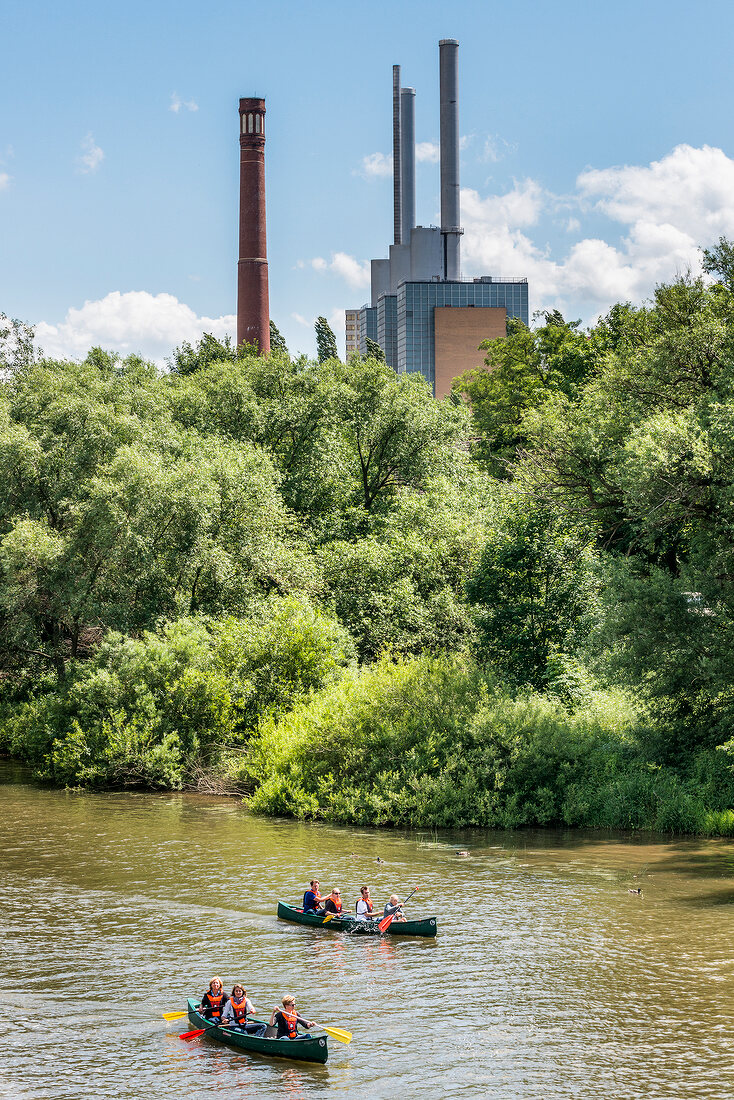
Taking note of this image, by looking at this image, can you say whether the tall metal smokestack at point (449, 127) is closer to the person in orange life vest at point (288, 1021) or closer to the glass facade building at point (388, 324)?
the glass facade building at point (388, 324)

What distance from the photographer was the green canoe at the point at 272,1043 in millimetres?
15398

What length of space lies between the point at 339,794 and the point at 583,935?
11020mm

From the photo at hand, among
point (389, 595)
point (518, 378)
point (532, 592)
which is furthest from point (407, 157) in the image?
point (532, 592)

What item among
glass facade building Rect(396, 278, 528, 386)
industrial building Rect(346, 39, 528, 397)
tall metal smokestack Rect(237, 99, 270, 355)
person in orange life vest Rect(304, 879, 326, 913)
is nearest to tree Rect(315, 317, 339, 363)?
industrial building Rect(346, 39, 528, 397)

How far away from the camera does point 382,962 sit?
1977cm

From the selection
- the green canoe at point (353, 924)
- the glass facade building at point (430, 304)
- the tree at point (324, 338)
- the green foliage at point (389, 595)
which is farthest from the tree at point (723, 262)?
the glass facade building at point (430, 304)

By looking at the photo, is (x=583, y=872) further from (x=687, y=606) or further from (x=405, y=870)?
(x=687, y=606)

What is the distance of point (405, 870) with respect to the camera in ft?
83.5

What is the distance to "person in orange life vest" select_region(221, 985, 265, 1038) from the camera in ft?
53.4

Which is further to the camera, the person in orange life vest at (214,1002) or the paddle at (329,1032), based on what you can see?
the person in orange life vest at (214,1002)

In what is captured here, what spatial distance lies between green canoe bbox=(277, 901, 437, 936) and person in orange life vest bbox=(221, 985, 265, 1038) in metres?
5.03

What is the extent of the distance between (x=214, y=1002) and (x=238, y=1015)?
47 centimetres

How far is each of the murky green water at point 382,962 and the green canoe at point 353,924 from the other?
31cm

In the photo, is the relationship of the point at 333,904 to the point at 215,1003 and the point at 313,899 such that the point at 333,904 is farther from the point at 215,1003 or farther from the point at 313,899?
the point at 215,1003
